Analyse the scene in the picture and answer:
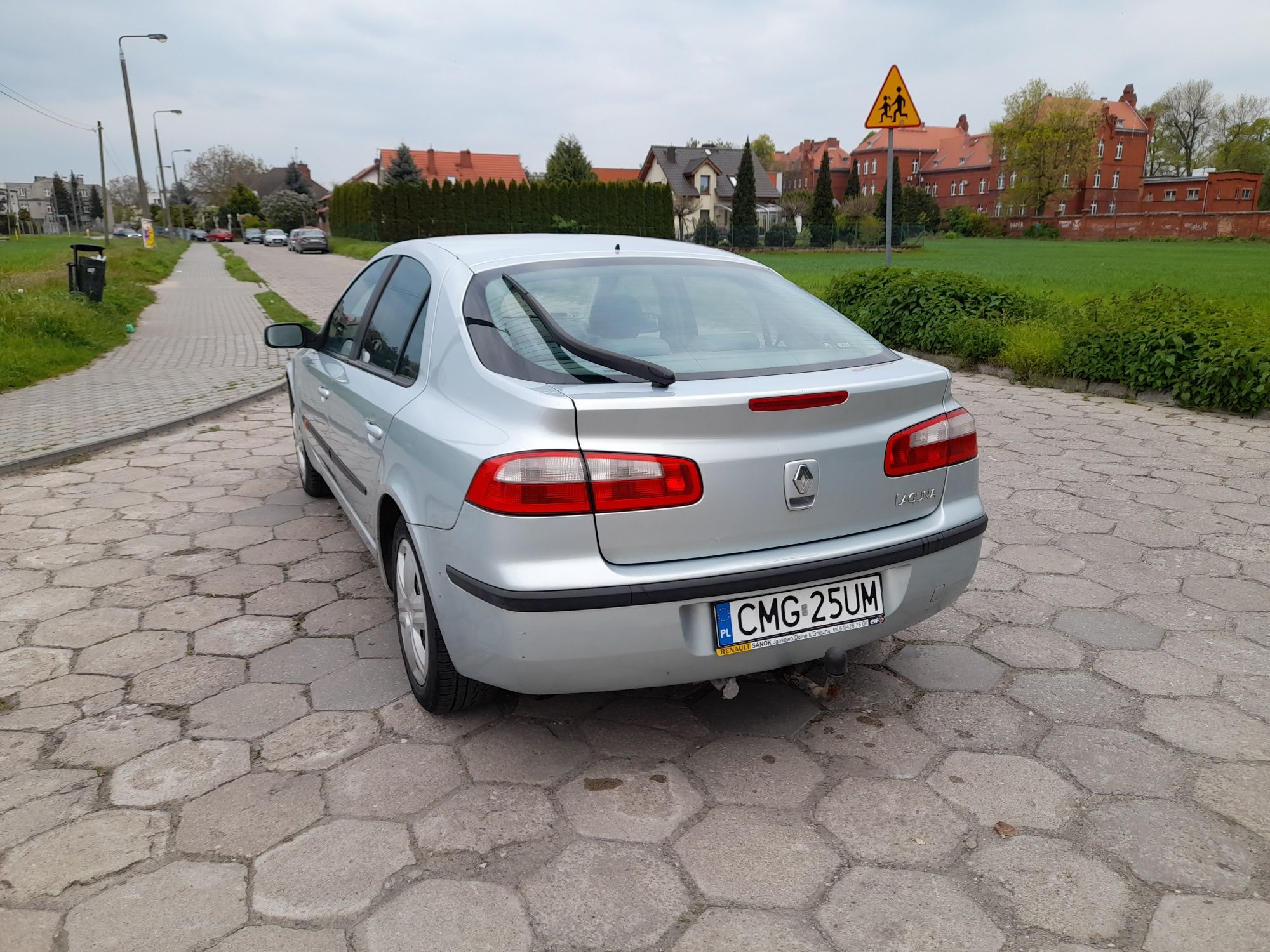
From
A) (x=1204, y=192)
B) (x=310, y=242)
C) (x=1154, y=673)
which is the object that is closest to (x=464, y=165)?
(x=310, y=242)

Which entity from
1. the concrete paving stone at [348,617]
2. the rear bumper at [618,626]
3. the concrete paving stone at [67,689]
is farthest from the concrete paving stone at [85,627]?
the rear bumper at [618,626]

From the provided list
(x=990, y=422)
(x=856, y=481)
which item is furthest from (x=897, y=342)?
(x=856, y=481)

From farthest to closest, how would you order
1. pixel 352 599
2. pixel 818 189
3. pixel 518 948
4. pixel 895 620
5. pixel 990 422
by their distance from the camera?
pixel 818 189 < pixel 990 422 < pixel 352 599 < pixel 895 620 < pixel 518 948

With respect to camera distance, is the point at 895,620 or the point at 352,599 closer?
the point at 895,620

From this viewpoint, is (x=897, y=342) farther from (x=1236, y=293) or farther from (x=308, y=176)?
(x=308, y=176)

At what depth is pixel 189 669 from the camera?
138 inches

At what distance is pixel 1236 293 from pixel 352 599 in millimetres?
16888

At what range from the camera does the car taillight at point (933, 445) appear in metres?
2.81

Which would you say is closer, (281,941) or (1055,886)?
(281,941)

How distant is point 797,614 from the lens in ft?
8.79

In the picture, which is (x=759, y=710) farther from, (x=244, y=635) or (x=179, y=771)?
(x=244, y=635)

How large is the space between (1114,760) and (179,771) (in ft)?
9.21

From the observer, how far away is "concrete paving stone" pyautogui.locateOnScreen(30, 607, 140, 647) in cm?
376

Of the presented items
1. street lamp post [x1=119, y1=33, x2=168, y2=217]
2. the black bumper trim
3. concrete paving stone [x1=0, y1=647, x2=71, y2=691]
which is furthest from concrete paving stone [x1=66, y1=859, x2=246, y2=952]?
street lamp post [x1=119, y1=33, x2=168, y2=217]
